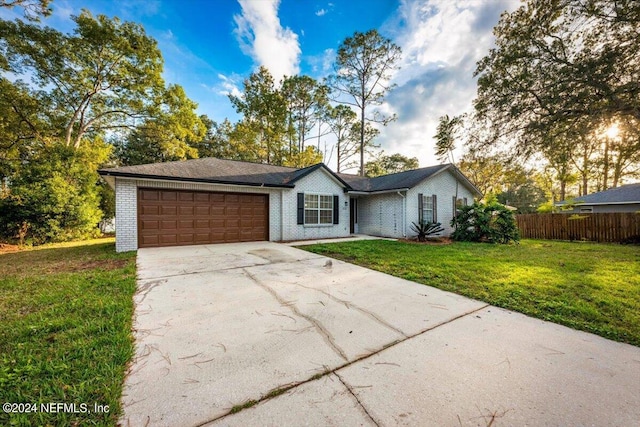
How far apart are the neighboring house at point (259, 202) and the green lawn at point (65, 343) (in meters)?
3.84

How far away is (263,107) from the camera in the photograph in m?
21.3

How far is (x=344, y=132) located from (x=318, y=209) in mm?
14379

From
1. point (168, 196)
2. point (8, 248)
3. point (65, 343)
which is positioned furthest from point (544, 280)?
point (8, 248)

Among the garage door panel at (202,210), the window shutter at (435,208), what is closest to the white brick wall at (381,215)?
the window shutter at (435,208)

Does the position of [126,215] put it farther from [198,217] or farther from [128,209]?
[198,217]

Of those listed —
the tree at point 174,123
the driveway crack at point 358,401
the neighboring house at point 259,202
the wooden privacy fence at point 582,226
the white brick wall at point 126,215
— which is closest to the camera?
the driveway crack at point 358,401

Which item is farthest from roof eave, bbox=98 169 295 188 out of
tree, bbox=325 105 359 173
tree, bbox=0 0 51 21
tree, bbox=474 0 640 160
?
tree, bbox=325 105 359 173

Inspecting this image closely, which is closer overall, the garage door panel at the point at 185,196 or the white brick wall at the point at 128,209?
the white brick wall at the point at 128,209

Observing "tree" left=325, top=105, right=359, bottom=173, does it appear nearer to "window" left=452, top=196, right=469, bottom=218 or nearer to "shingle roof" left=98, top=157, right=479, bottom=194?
"shingle roof" left=98, top=157, right=479, bottom=194

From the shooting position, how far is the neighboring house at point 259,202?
26.9ft

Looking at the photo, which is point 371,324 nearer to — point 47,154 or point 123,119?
point 47,154

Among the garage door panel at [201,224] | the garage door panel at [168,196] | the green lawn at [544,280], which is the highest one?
the garage door panel at [168,196]

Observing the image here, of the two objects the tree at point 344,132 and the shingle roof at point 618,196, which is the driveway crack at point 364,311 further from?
the tree at point 344,132

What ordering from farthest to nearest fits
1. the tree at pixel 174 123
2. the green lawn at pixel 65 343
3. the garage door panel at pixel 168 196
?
the tree at pixel 174 123, the garage door panel at pixel 168 196, the green lawn at pixel 65 343
